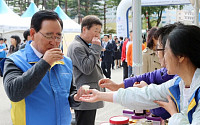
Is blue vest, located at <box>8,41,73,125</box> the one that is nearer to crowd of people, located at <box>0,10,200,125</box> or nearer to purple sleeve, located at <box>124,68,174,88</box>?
crowd of people, located at <box>0,10,200,125</box>

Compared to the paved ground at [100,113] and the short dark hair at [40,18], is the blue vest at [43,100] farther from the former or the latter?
the paved ground at [100,113]

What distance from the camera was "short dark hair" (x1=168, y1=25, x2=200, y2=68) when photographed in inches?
56.9

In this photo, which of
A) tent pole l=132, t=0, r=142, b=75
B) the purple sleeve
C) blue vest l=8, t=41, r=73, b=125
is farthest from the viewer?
tent pole l=132, t=0, r=142, b=75

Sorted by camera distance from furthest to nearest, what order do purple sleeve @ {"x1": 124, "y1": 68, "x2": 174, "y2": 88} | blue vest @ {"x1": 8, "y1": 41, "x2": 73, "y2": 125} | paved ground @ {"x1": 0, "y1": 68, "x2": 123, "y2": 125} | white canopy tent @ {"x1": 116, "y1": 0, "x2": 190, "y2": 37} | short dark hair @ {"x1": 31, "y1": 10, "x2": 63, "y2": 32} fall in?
white canopy tent @ {"x1": 116, "y1": 0, "x2": 190, "y2": 37}
paved ground @ {"x1": 0, "y1": 68, "x2": 123, "y2": 125}
purple sleeve @ {"x1": 124, "y1": 68, "x2": 174, "y2": 88}
short dark hair @ {"x1": 31, "y1": 10, "x2": 63, "y2": 32}
blue vest @ {"x1": 8, "y1": 41, "x2": 73, "y2": 125}

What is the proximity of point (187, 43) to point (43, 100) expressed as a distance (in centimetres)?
108

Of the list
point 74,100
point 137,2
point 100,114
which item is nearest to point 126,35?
point 100,114

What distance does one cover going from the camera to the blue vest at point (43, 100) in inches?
72.0

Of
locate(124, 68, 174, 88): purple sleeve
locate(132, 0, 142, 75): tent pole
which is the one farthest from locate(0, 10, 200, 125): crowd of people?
locate(132, 0, 142, 75): tent pole

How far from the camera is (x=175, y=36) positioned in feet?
4.87

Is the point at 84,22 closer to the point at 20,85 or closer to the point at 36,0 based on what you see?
the point at 20,85

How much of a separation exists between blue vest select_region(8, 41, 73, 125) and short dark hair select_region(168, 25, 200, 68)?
934mm

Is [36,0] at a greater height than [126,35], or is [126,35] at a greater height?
[36,0]

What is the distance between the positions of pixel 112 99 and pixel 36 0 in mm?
42515

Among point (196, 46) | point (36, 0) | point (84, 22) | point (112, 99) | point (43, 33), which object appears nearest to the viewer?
point (196, 46)
